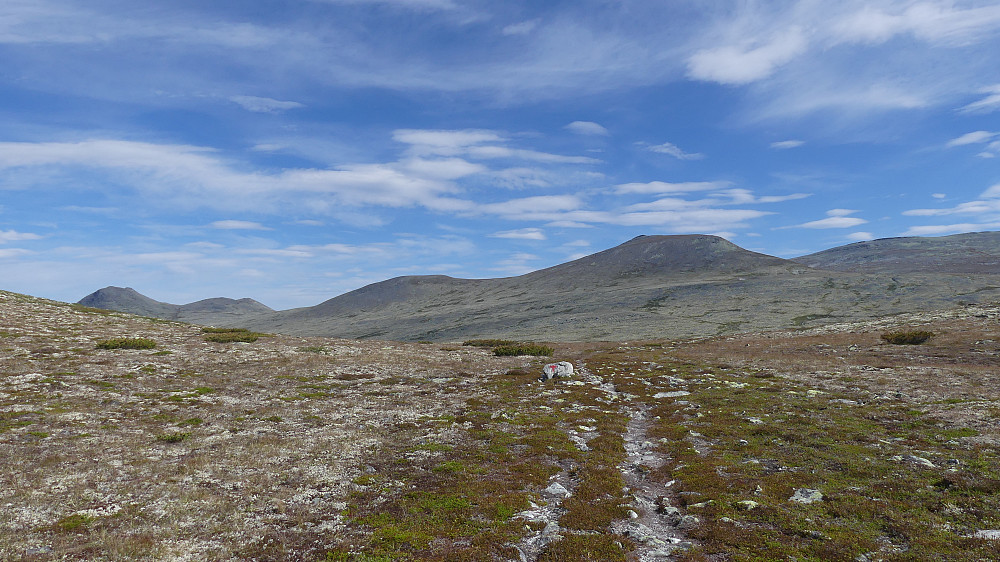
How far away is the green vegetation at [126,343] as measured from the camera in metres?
40.0

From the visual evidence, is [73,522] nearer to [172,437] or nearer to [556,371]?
[172,437]

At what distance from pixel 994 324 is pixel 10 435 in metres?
87.7

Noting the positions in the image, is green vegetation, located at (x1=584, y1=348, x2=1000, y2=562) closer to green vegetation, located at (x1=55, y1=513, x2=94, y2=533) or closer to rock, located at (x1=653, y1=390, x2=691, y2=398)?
rock, located at (x1=653, y1=390, x2=691, y2=398)

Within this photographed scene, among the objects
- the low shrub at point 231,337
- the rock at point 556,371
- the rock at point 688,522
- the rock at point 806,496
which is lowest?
the rock at point 688,522

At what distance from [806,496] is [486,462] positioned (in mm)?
11347

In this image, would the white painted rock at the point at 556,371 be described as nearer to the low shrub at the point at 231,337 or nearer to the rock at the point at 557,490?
the rock at the point at 557,490

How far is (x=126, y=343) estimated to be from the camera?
135 ft

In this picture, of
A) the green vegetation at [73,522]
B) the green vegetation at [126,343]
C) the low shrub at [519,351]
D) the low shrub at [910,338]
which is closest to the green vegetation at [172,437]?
the green vegetation at [73,522]

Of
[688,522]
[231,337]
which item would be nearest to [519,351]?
[231,337]

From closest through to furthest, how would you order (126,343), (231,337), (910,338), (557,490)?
(557,490) < (126,343) < (910,338) < (231,337)

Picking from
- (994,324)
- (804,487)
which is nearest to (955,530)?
(804,487)

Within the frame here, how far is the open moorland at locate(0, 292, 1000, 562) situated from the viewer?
12.2m

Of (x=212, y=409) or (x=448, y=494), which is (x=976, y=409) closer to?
(x=448, y=494)

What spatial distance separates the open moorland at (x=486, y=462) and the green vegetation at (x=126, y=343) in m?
0.42
